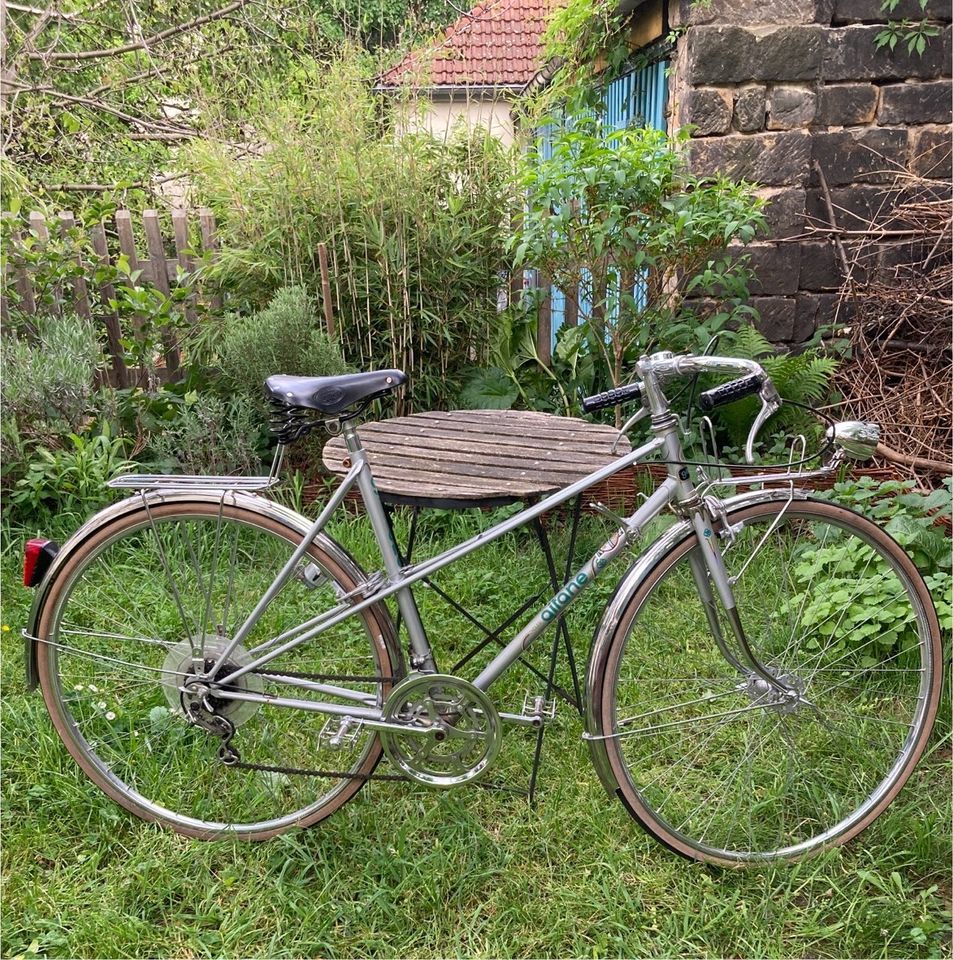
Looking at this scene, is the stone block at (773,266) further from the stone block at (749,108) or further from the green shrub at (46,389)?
the green shrub at (46,389)

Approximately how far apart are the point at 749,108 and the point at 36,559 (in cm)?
362

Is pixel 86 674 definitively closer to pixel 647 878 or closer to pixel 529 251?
pixel 647 878

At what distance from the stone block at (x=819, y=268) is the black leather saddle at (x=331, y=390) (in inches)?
120

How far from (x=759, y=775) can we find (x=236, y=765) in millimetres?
1413

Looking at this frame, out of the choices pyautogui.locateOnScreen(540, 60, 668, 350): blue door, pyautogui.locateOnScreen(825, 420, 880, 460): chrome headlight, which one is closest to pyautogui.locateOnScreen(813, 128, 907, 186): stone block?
pyautogui.locateOnScreen(540, 60, 668, 350): blue door

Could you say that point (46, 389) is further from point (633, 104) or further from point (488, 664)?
point (633, 104)

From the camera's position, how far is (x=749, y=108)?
3.91 m

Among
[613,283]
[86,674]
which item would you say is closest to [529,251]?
[613,283]

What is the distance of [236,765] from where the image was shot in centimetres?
207

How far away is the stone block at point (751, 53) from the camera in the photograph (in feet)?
12.6

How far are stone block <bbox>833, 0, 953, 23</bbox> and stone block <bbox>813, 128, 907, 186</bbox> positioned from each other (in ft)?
1.61

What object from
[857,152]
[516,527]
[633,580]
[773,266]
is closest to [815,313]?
[773,266]

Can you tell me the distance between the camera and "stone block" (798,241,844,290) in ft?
13.5

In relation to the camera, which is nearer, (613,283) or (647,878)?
(647,878)
